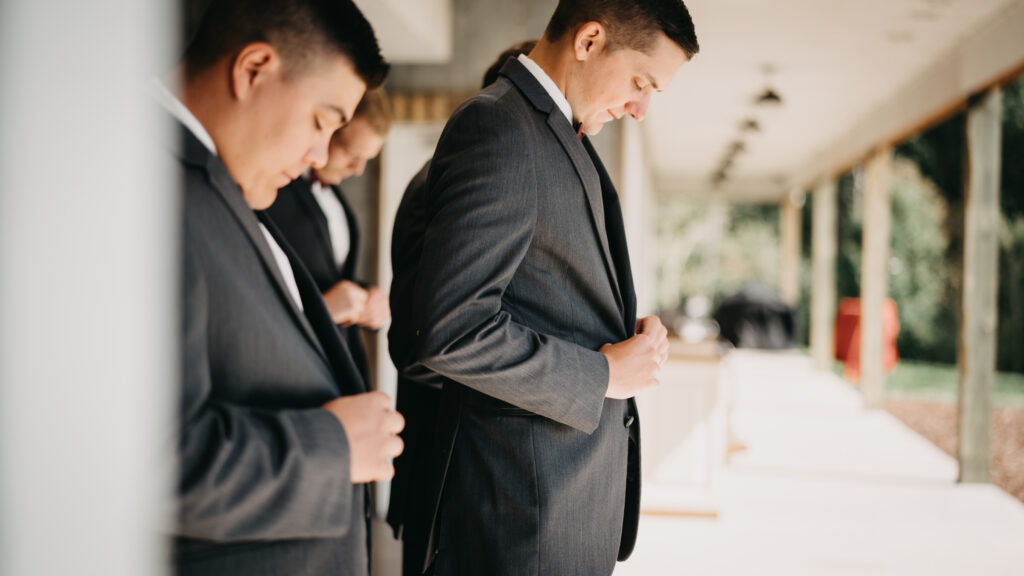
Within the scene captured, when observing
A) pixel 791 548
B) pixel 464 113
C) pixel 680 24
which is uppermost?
pixel 680 24

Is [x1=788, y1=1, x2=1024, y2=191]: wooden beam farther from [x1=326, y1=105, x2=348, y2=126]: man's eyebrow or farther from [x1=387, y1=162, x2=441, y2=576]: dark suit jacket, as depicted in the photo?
[x1=326, y1=105, x2=348, y2=126]: man's eyebrow

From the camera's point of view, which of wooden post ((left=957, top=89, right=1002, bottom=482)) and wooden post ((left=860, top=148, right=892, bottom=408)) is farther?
wooden post ((left=860, top=148, right=892, bottom=408))

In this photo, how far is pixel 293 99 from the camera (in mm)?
886

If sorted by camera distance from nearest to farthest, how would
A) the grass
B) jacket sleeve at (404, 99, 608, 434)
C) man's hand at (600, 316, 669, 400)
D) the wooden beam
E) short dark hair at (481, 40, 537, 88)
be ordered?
jacket sleeve at (404, 99, 608, 434), man's hand at (600, 316, 669, 400), short dark hair at (481, 40, 537, 88), the wooden beam, the grass

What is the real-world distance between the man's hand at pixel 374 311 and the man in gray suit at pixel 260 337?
926 mm

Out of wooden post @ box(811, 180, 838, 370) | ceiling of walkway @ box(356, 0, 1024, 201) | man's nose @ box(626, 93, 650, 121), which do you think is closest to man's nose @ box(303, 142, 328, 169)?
man's nose @ box(626, 93, 650, 121)

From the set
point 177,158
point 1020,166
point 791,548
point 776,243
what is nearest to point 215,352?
point 177,158

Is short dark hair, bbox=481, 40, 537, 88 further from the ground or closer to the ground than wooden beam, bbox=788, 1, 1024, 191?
closer to the ground

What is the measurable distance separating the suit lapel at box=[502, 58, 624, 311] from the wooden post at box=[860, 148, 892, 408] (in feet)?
25.3

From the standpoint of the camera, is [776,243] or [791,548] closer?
[791,548]

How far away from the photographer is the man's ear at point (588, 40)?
1.26 m

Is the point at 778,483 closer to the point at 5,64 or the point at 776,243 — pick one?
the point at 5,64

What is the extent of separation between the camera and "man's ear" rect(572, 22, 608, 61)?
1.26m

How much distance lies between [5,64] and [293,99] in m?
0.33
